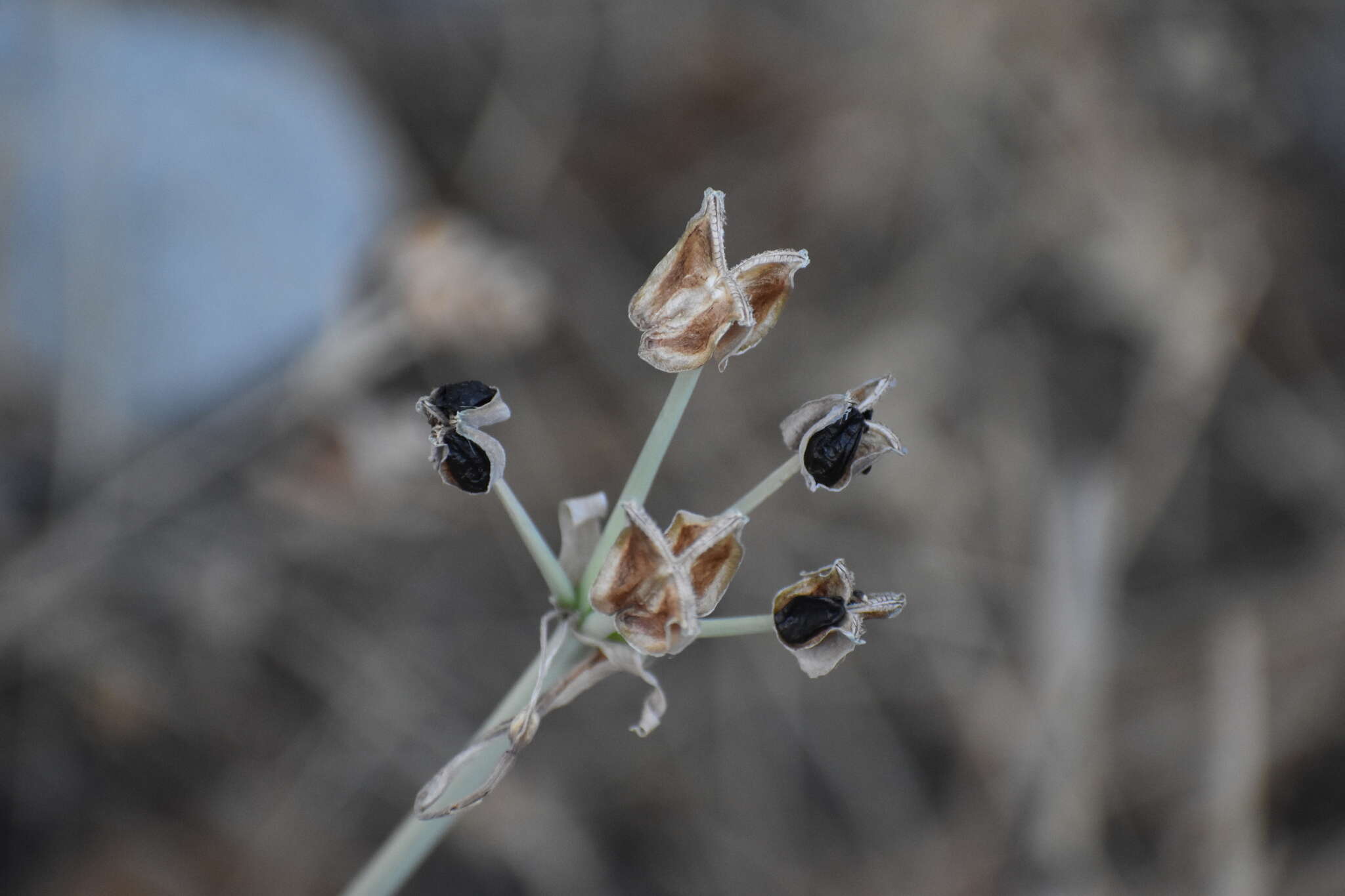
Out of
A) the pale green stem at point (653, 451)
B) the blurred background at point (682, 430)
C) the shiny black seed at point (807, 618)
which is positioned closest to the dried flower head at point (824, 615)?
the shiny black seed at point (807, 618)

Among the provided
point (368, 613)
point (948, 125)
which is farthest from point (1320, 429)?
point (368, 613)

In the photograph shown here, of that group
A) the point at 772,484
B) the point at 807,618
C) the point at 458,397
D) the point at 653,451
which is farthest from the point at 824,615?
the point at 458,397

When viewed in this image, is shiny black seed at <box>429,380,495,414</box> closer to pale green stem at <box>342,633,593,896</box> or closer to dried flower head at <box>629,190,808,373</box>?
dried flower head at <box>629,190,808,373</box>

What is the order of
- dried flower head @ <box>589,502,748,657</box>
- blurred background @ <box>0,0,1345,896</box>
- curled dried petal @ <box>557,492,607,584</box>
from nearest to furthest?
dried flower head @ <box>589,502,748,657</box> → curled dried petal @ <box>557,492,607,584</box> → blurred background @ <box>0,0,1345,896</box>

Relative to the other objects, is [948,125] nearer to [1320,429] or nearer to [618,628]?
[1320,429]

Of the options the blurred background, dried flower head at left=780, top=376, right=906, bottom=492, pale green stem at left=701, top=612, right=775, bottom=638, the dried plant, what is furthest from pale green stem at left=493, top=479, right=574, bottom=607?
the blurred background

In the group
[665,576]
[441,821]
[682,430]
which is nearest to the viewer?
[665,576]

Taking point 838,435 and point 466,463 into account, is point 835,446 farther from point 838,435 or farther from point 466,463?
point 466,463

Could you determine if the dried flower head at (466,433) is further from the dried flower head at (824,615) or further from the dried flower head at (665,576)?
the dried flower head at (824,615)
